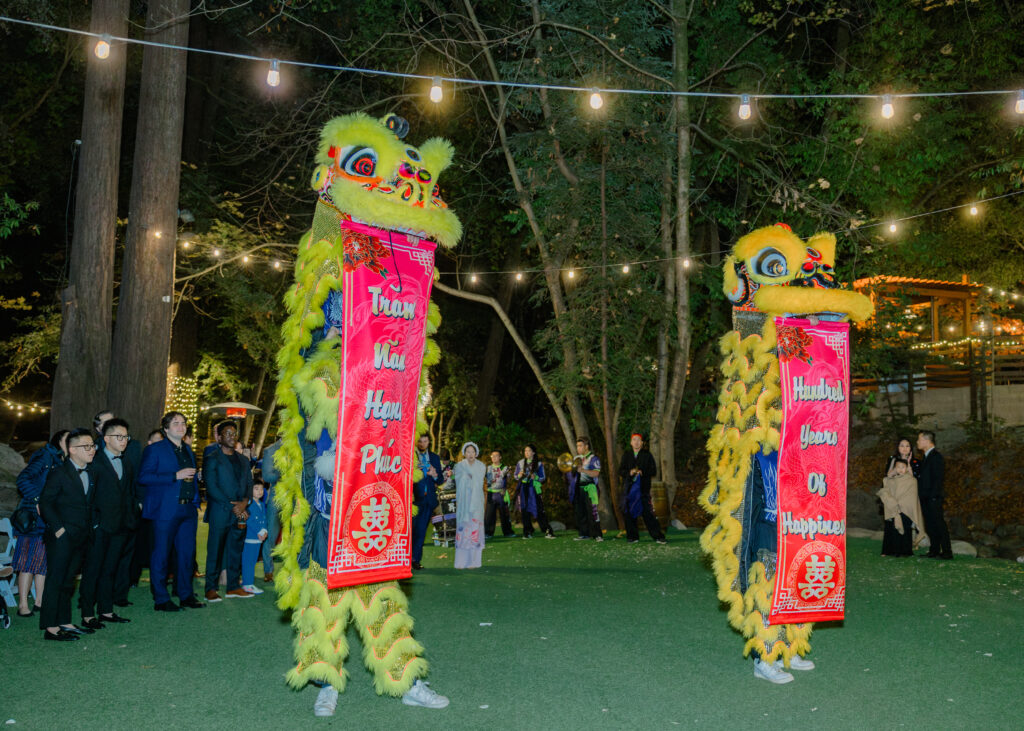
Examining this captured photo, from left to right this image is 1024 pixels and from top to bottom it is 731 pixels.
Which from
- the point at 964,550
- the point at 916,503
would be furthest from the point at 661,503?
the point at 964,550

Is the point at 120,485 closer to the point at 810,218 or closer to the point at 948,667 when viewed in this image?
the point at 948,667

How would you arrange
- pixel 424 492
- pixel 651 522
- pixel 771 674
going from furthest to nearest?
pixel 651 522
pixel 424 492
pixel 771 674

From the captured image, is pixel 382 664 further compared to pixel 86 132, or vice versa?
pixel 86 132

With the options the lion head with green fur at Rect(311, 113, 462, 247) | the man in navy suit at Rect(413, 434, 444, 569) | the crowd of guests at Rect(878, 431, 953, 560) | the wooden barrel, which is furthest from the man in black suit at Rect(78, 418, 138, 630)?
the wooden barrel

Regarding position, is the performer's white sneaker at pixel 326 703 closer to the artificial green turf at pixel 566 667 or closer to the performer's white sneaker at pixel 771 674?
the artificial green turf at pixel 566 667

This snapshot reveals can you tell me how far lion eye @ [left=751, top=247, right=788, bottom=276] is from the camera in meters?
5.55

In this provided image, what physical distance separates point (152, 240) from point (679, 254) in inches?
345

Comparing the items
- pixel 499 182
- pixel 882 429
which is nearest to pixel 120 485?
pixel 499 182

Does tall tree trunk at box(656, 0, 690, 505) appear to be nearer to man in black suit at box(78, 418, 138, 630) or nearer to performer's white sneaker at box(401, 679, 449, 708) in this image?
man in black suit at box(78, 418, 138, 630)

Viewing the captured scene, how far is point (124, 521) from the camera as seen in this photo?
287 inches

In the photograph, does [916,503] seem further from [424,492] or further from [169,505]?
[169,505]

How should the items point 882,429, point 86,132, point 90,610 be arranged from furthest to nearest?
point 882,429 < point 86,132 < point 90,610

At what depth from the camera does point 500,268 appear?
2308 centimetres

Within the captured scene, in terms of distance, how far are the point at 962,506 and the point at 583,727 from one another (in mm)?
11512
